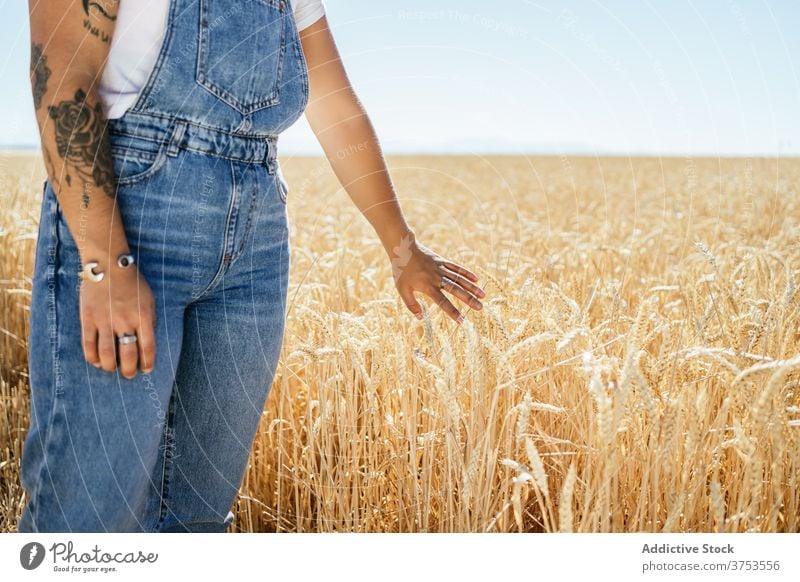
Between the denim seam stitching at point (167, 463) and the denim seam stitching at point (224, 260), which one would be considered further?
the denim seam stitching at point (167, 463)

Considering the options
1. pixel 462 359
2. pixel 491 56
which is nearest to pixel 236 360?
pixel 462 359

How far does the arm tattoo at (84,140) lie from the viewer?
3.44 ft

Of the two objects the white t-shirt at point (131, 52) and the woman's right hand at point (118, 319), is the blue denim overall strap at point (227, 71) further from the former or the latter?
the woman's right hand at point (118, 319)

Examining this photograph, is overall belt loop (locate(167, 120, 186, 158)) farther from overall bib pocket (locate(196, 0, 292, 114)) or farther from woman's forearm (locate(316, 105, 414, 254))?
→ woman's forearm (locate(316, 105, 414, 254))

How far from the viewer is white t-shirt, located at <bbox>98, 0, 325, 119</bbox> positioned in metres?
1.08

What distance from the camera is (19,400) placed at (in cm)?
227

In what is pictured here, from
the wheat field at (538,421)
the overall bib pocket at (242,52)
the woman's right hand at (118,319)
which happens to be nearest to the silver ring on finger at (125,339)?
the woman's right hand at (118,319)

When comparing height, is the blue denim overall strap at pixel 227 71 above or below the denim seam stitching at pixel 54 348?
above

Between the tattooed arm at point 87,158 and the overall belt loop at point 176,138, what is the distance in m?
0.10

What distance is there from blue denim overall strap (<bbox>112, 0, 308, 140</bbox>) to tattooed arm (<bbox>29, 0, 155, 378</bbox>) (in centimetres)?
8

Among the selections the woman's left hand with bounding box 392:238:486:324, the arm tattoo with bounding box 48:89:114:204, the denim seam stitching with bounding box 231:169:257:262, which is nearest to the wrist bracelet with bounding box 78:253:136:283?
the arm tattoo with bounding box 48:89:114:204

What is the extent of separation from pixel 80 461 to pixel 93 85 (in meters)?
0.61

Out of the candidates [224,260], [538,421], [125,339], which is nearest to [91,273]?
[125,339]
